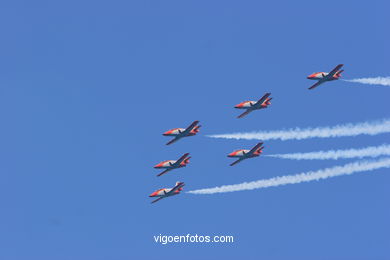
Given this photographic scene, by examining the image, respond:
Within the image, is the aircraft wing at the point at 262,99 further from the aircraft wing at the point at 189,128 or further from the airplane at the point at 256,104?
the aircraft wing at the point at 189,128

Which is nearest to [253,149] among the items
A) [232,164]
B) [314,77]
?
[232,164]

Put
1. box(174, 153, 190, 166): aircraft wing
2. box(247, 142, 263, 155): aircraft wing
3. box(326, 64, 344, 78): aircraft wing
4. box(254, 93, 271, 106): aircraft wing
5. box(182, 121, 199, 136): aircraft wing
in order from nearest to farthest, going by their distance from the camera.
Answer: box(182, 121, 199, 136): aircraft wing → box(326, 64, 344, 78): aircraft wing → box(254, 93, 271, 106): aircraft wing → box(247, 142, 263, 155): aircraft wing → box(174, 153, 190, 166): aircraft wing

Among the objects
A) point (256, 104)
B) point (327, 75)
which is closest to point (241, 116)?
point (256, 104)

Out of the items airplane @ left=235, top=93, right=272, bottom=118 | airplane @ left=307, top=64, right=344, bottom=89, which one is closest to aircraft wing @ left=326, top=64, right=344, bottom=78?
airplane @ left=307, top=64, right=344, bottom=89

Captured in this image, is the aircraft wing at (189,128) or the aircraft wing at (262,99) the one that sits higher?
the aircraft wing at (262,99)

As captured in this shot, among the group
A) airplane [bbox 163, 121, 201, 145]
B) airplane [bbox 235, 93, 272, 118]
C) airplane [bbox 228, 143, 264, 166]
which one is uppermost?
airplane [bbox 235, 93, 272, 118]

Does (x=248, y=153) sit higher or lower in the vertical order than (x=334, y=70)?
lower

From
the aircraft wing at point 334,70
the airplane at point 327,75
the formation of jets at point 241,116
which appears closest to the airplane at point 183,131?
the formation of jets at point 241,116

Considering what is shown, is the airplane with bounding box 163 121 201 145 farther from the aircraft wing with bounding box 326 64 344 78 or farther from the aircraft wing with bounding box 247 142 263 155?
the aircraft wing with bounding box 326 64 344 78

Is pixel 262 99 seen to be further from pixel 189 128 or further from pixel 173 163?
pixel 173 163

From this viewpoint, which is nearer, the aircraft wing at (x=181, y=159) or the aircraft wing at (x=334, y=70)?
the aircraft wing at (x=334, y=70)

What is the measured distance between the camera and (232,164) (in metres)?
194

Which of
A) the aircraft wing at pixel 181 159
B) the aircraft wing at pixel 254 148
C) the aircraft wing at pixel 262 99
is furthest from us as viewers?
the aircraft wing at pixel 181 159

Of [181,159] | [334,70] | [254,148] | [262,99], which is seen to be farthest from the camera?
[181,159]
